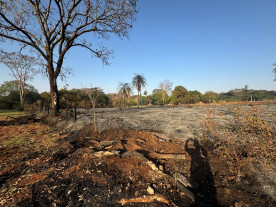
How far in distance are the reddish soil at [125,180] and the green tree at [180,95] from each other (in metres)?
41.0

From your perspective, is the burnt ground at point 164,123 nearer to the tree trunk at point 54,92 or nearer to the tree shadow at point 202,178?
the tree shadow at point 202,178

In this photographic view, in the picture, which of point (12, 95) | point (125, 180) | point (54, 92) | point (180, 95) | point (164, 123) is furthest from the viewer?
point (180, 95)

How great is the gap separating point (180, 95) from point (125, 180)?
4326cm

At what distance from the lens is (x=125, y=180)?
2236 mm

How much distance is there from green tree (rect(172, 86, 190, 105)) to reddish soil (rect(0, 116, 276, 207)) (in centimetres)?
4095

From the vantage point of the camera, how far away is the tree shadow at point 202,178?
6.32 feet

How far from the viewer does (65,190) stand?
2.00 meters

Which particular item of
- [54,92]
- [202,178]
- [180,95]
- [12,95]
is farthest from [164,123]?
[180,95]

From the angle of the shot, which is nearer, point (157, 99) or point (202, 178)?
point (202, 178)

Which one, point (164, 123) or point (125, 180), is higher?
point (164, 123)

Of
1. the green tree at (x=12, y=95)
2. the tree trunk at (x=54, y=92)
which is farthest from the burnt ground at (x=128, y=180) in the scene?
the green tree at (x=12, y=95)

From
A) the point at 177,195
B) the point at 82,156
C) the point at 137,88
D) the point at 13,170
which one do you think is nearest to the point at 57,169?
the point at 82,156

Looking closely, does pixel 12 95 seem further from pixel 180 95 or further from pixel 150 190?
pixel 180 95

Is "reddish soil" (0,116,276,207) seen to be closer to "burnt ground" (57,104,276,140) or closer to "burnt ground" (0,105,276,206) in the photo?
"burnt ground" (0,105,276,206)
